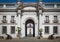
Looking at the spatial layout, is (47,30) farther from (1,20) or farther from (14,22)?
(1,20)

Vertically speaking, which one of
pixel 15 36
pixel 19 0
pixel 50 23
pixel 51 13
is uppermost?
pixel 19 0

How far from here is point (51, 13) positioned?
21.7 meters

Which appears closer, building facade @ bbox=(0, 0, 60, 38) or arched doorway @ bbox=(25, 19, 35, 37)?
building facade @ bbox=(0, 0, 60, 38)

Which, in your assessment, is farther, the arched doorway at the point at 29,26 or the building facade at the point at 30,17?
the arched doorway at the point at 29,26

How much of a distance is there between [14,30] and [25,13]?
2841 millimetres

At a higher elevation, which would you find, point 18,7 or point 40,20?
point 18,7

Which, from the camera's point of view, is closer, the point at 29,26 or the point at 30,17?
the point at 30,17

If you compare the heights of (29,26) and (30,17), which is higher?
(30,17)

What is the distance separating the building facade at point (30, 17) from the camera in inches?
848

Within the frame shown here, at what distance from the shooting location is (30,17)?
21.8 meters

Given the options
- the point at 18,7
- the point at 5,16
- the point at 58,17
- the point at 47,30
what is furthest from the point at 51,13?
the point at 5,16

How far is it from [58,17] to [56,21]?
645 mm

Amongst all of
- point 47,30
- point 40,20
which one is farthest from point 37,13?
point 47,30

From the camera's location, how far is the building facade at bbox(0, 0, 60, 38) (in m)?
21.5
